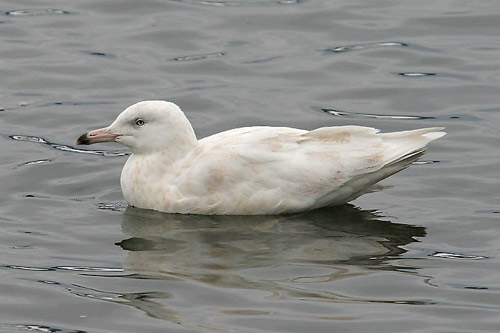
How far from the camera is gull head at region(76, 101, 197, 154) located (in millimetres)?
12359

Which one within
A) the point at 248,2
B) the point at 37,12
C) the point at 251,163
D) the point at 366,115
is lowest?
the point at 366,115

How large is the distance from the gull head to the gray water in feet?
2.19

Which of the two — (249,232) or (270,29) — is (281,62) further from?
(249,232)

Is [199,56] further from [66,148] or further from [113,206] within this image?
[113,206]

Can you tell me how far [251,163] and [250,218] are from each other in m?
0.53

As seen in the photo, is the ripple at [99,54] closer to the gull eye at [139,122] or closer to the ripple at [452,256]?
the gull eye at [139,122]

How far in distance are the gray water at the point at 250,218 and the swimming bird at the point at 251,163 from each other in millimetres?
200

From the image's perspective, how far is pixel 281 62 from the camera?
17328mm

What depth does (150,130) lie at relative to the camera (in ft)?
40.8

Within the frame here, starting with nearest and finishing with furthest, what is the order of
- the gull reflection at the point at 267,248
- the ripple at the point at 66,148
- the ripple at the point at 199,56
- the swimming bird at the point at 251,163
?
the gull reflection at the point at 267,248, the swimming bird at the point at 251,163, the ripple at the point at 66,148, the ripple at the point at 199,56

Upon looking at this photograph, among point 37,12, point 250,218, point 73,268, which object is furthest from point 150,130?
point 37,12

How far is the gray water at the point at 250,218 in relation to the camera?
1007 cm

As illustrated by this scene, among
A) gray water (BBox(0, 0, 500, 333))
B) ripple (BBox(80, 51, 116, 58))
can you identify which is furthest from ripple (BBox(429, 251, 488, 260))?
ripple (BBox(80, 51, 116, 58))

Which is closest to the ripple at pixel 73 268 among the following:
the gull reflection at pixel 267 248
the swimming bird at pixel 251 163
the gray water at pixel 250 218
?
the gray water at pixel 250 218
